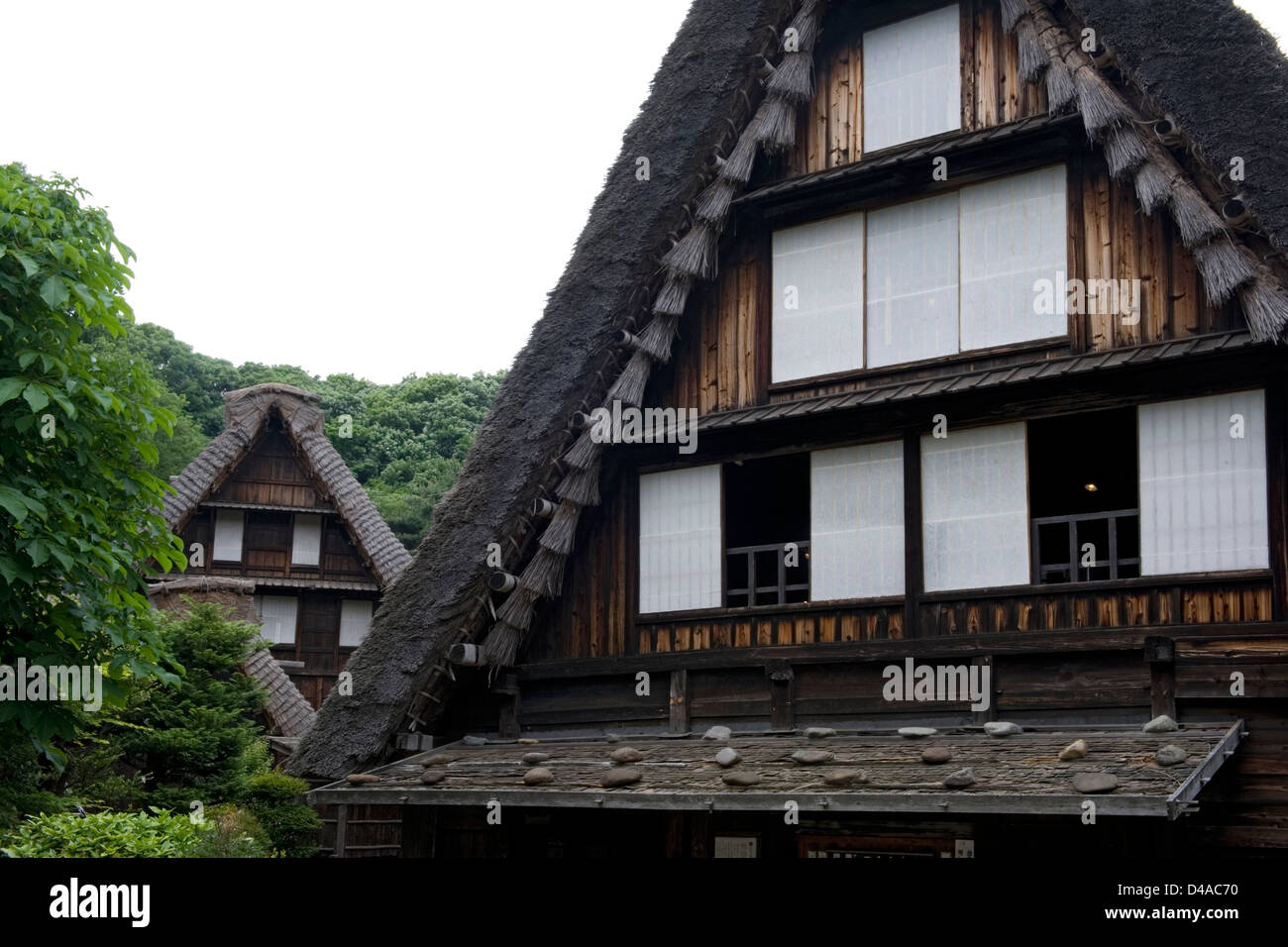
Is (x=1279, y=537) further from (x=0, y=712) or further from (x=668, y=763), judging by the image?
(x=0, y=712)

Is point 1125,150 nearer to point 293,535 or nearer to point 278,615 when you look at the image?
point 293,535

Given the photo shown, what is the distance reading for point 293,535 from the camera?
31547mm

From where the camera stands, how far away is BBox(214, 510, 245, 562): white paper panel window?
102ft

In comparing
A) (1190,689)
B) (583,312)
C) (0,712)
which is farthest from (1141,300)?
(0,712)

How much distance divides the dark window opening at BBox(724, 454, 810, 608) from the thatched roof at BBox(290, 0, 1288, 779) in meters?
1.65

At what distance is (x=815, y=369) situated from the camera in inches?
523

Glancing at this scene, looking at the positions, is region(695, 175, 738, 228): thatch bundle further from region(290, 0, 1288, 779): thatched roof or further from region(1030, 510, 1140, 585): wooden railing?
region(1030, 510, 1140, 585): wooden railing

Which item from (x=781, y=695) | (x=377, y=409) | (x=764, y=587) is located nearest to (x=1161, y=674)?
(x=781, y=695)

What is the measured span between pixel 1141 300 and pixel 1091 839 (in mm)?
4254

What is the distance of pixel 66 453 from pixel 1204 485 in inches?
345

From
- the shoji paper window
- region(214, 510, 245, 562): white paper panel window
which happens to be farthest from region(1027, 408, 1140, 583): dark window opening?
region(214, 510, 245, 562): white paper panel window

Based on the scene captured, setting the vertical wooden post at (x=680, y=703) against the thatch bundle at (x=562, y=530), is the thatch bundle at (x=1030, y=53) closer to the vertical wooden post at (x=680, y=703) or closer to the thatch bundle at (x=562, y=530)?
the thatch bundle at (x=562, y=530)

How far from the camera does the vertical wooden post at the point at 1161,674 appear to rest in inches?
417

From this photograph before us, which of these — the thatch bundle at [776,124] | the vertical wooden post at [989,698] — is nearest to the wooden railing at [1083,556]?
the vertical wooden post at [989,698]
